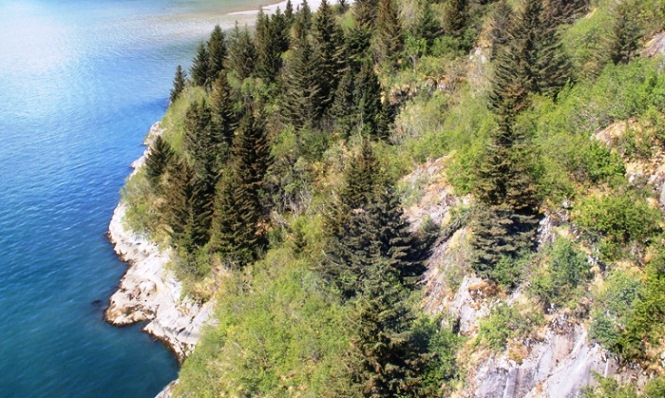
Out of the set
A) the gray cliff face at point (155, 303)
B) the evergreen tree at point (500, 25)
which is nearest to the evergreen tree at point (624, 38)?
the evergreen tree at point (500, 25)

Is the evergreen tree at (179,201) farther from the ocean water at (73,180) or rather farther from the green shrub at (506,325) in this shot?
the green shrub at (506,325)

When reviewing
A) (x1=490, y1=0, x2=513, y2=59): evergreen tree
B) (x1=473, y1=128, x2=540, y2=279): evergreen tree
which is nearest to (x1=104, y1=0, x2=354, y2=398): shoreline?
(x1=473, y1=128, x2=540, y2=279): evergreen tree

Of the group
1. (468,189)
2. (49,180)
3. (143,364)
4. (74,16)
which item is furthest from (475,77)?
(74,16)

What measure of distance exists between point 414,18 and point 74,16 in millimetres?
131727

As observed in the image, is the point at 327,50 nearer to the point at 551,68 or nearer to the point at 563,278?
the point at 551,68

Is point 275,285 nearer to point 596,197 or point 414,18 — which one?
point 596,197

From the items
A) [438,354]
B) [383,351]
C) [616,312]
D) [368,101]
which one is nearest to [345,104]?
[368,101]

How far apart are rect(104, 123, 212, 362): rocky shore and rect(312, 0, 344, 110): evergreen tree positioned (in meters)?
24.8

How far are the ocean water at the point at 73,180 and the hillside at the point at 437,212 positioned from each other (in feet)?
25.4

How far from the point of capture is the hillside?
23.0 meters

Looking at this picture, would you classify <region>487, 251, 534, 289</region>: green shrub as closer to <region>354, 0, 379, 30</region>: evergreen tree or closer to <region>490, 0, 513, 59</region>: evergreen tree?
<region>490, 0, 513, 59</region>: evergreen tree

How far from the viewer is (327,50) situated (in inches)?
2254

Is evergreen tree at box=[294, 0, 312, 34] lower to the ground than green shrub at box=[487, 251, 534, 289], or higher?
higher

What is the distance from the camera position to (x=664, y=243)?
21.6 metres
